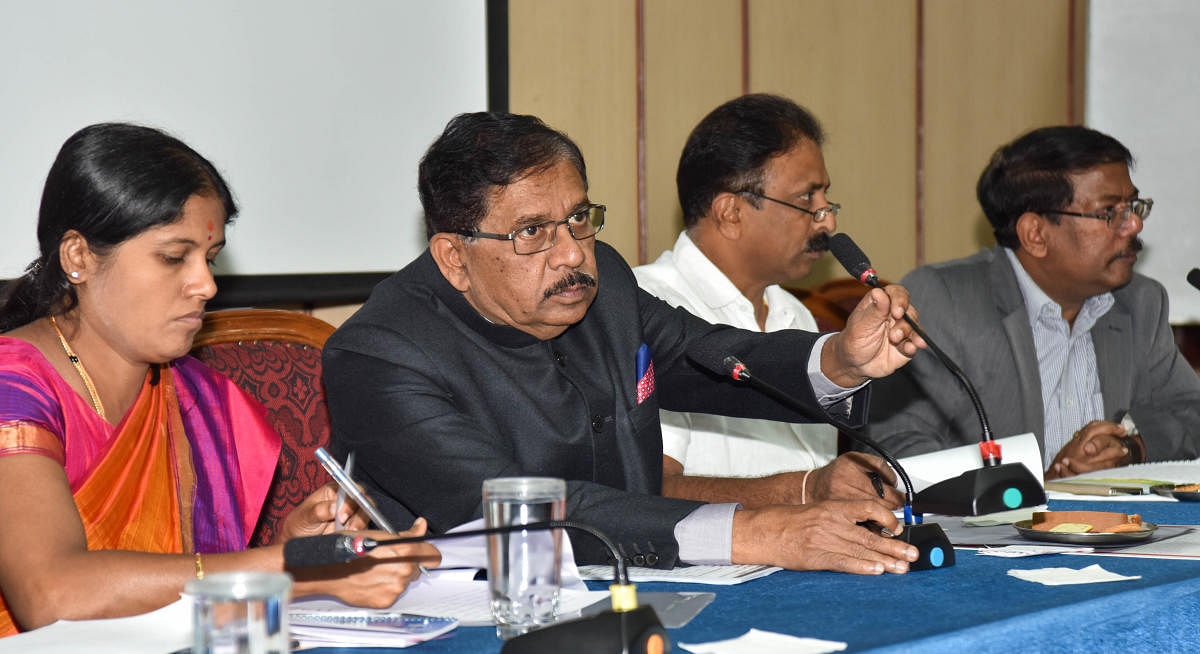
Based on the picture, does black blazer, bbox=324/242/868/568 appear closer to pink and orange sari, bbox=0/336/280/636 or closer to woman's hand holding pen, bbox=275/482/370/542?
woman's hand holding pen, bbox=275/482/370/542

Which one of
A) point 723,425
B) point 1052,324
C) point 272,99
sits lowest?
point 723,425

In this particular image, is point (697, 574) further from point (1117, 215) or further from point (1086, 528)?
point (1117, 215)

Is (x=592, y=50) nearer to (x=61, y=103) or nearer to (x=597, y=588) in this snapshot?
(x=61, y=103)

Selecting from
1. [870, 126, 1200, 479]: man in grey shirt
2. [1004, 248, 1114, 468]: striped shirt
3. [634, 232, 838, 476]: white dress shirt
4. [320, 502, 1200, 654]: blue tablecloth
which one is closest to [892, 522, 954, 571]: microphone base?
[320, 502, 1200, 654]: blue tablecloth

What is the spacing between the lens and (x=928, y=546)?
1.55 metres

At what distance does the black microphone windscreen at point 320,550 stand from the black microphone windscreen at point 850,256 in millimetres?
954

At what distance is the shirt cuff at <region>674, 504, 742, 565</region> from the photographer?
1601 millimetres

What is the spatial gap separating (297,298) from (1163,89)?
10.8 feet

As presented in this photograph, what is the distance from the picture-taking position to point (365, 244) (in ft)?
9.80

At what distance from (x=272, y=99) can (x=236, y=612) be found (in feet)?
6.85

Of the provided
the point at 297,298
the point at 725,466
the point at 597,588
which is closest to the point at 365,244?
the point at 297,298

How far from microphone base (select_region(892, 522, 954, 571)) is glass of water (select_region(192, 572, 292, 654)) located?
90 centimetres

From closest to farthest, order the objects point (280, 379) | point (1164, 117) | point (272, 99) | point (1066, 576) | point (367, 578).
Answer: point (367, 578), point (1066, 576), point (280, 379), point (272, 99), point (1164, 117)

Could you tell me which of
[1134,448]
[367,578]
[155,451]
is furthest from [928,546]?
[1134,448]
